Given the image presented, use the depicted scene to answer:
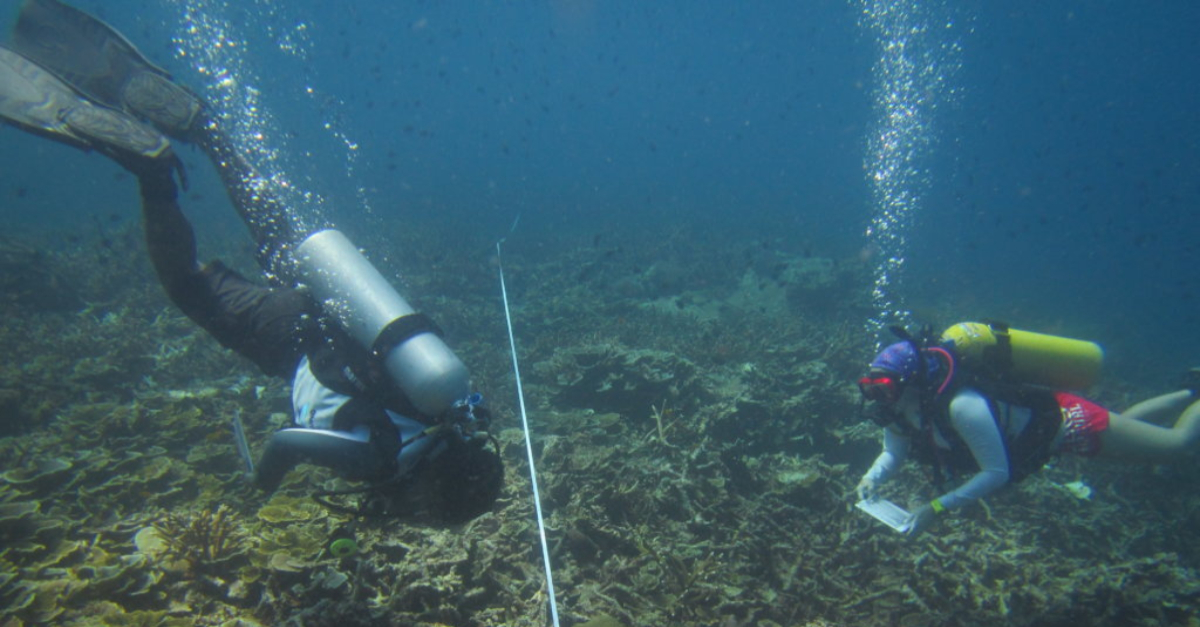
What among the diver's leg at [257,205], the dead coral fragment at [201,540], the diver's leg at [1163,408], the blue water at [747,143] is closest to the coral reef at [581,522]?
the dead coral fragment at [201,540]

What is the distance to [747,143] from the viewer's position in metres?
140

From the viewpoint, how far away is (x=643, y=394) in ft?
23.6

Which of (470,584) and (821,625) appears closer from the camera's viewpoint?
(470,584)

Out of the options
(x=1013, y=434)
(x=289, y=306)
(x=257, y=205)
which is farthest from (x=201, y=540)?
(x=1013, y=434)

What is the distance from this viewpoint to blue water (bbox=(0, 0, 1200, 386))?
91.2ft

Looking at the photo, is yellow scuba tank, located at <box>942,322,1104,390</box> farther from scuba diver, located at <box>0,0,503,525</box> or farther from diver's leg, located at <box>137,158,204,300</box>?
diver's leg, located at <box>137,158,204,300</box>

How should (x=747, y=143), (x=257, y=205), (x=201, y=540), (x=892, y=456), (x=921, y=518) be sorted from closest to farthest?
(x=201, y=540) → (x=921, y=518) → (x=892, y=456) → (x=257, y=205) → (x=747, y=143)

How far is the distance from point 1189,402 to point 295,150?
309ft

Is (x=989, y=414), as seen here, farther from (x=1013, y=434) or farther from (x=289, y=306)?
(x=289, y=306)

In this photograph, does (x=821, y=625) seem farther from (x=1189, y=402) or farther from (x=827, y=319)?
(x=827, y=319)

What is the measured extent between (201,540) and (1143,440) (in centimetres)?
Result: 797

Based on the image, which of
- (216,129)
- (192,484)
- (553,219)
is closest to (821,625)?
(192,484)

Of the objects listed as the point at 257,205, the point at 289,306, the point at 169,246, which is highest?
the point at 257,205

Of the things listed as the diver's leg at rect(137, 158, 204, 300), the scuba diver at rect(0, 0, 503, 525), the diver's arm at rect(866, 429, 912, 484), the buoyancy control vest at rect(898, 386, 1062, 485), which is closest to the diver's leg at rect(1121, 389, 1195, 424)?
the buoyancy control vest at rect(898, 386, 1062, 485)
